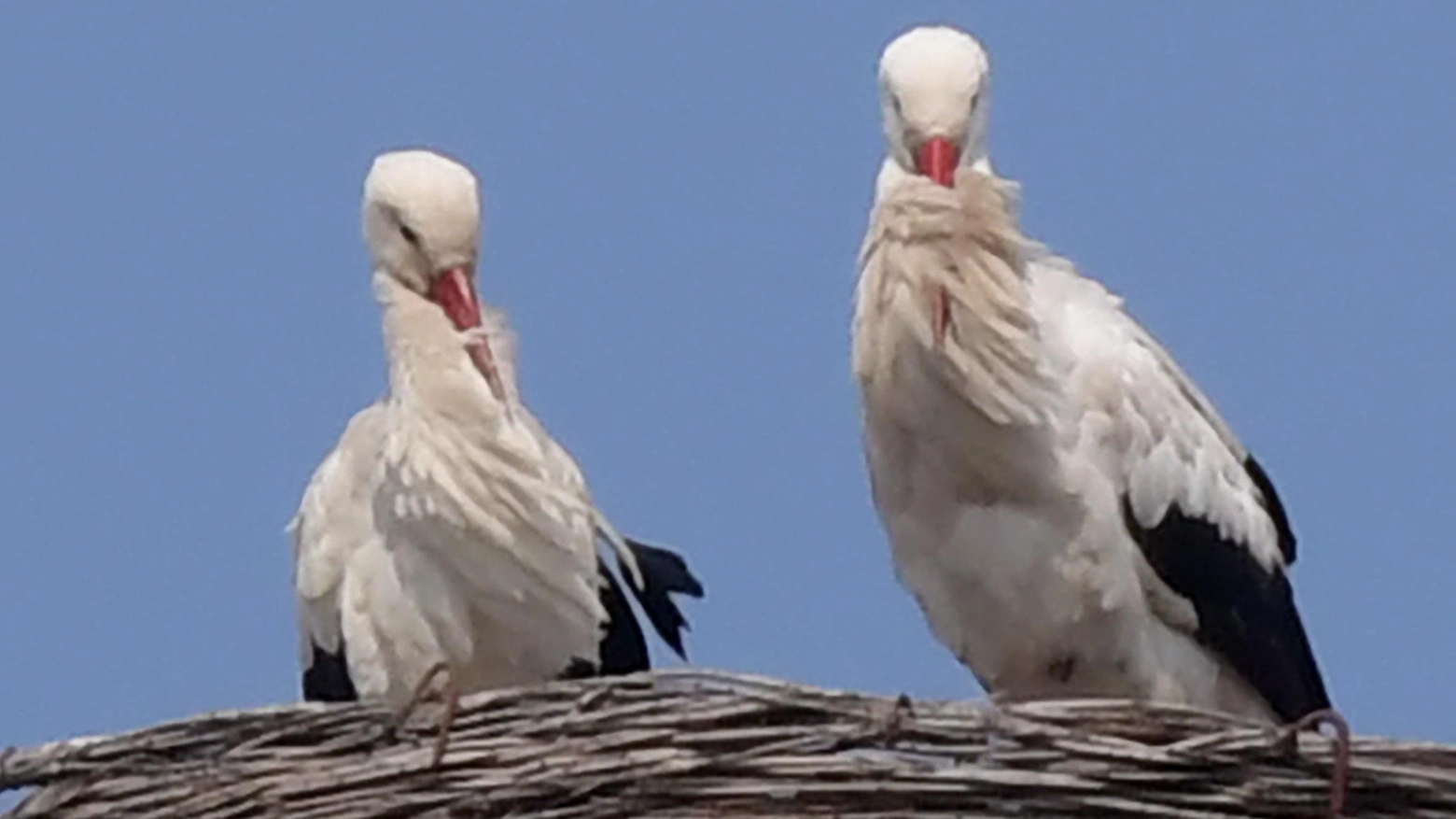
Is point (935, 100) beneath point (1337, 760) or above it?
above

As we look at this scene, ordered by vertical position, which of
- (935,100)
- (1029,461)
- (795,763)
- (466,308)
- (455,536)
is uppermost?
(935,100)

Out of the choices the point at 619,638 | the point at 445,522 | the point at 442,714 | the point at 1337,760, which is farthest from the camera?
the point at 619,638

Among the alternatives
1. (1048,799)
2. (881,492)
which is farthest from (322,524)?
(1048,799)

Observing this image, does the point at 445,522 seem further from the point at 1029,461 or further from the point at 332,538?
the point at 1029,461

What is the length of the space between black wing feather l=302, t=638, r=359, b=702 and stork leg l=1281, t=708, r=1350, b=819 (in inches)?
49.2

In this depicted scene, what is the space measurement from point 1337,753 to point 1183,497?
0.90 m

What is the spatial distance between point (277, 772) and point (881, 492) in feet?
2.75

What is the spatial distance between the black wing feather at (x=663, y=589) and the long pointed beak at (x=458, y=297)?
11.2 inches

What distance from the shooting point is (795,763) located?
11.3 feet

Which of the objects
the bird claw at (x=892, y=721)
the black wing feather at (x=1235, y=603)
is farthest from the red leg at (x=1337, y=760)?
the black wing feather at (x=1235, y=603)

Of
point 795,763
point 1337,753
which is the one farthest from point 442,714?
point 1337,753

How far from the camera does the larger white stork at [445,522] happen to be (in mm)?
4121

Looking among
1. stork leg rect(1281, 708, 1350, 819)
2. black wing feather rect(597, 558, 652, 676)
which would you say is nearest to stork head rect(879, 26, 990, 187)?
black wing feather rect(597, 558, 652, 676)

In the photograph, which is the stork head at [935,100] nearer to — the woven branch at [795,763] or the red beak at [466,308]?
the red beak at [466,308]
